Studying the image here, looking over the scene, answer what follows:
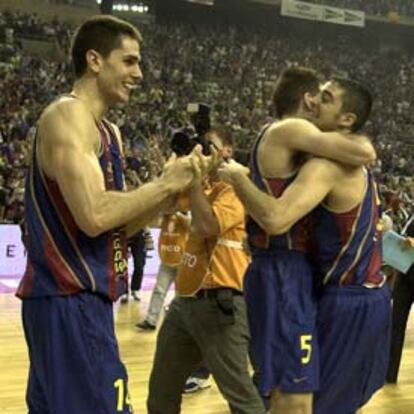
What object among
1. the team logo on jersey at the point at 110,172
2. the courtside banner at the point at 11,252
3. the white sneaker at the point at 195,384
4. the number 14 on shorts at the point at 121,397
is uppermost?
the team logo on jersey at the point at 110,172

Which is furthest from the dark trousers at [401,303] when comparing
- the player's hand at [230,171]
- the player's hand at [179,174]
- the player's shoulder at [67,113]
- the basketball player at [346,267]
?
the player's shoulder at [67,113]

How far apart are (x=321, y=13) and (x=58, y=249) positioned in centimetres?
2640

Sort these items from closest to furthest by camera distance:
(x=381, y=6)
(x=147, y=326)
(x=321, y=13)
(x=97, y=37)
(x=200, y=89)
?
(x=97, y=37) → (x=147, y=326) → (x=200, y=89) → (x=321, y=13) → (x=381, y=6)

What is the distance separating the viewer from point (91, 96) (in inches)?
102

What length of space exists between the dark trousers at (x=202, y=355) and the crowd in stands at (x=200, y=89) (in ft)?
24.4

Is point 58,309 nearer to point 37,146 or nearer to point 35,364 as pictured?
point 35,364

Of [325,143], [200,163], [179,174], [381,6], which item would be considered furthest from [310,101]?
[381,6]

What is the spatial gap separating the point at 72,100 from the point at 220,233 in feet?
5.03

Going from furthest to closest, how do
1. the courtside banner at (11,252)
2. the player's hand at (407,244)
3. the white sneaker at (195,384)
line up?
the courtside banner at (11,252) → the white sneaker at (195,384) → the player's hand at (407,244)

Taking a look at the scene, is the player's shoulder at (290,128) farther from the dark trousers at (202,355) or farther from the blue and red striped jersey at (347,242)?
the dark trousers at (202,355)

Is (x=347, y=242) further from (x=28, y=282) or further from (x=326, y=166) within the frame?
(x=28, y=282)

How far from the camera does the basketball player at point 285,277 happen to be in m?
3.03

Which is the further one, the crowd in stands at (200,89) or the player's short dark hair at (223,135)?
the crowd in stands at (200,89)

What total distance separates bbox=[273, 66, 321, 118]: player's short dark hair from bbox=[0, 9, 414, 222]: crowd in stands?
803cm
